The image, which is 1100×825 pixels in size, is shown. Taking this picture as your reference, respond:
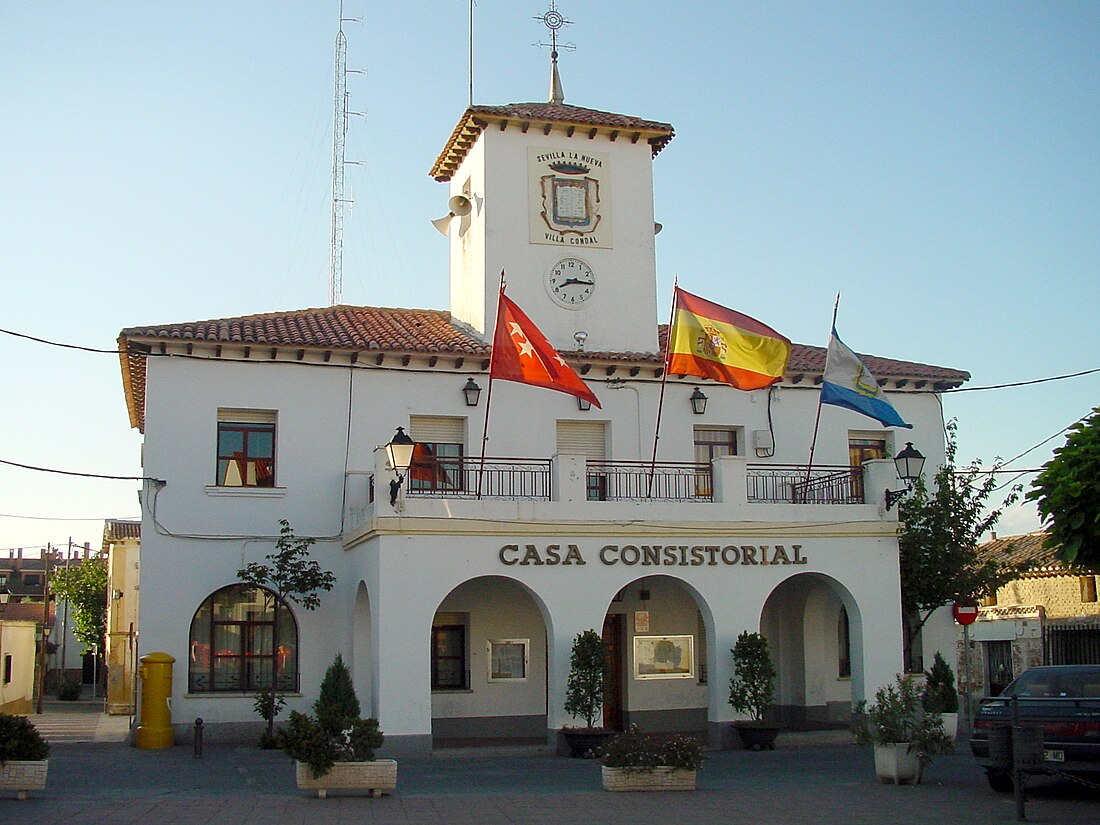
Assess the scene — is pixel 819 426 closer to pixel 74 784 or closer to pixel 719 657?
pixel 719 657

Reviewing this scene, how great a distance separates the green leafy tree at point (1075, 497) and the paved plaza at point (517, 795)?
2.85 m

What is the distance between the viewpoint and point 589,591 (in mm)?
19641

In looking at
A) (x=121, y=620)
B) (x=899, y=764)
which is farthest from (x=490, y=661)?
(x=121, y=620)

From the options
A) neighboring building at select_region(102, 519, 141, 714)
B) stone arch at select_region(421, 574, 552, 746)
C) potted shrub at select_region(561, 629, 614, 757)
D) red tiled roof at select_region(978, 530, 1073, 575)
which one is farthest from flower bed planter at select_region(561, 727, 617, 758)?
neighboring building at select_region(102, 519, 141, 714)

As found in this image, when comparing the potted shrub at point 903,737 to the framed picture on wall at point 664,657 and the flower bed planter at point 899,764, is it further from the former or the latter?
the framed picture on wall at point 664,657

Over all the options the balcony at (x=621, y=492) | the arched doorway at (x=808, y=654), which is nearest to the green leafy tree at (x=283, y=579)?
the balcony at (x=621, y=492)

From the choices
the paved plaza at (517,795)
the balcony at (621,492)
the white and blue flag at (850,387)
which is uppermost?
the white and blue flag at (850,387)

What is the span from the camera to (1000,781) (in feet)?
47.4

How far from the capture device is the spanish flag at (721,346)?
20328mm

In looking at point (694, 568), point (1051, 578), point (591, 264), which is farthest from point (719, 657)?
point (1051, 578)

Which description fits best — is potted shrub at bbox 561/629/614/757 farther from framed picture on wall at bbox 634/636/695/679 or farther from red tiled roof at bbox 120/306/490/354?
red tiled roof at bbox 120/306/490/354

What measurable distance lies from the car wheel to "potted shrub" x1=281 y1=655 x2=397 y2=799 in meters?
7.09

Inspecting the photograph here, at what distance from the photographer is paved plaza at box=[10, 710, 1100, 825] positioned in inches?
500

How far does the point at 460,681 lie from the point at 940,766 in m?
8.59
